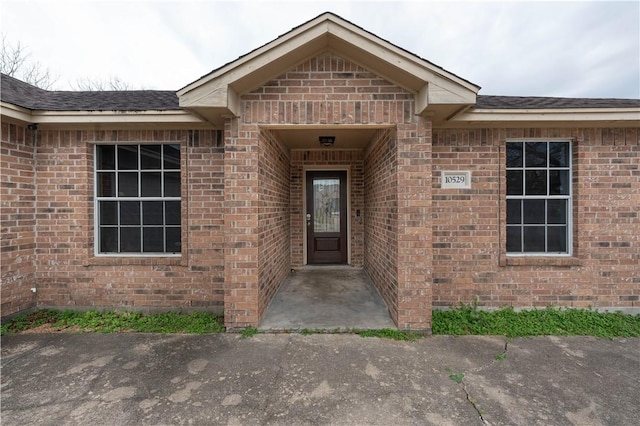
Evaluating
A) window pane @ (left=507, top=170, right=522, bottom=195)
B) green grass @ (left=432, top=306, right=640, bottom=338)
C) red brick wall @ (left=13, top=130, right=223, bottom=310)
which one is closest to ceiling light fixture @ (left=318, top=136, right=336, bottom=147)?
red brick wall @ (left=13, top=130, right=223, bottom=310)

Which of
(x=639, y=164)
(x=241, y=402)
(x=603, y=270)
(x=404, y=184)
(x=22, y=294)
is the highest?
(x=639, y=164)

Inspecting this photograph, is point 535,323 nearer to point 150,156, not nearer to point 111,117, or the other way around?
point 150,156

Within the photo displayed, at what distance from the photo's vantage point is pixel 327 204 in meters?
6.83

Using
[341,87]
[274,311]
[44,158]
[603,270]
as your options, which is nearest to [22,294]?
[44,158]

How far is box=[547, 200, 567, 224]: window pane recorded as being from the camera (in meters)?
4.35

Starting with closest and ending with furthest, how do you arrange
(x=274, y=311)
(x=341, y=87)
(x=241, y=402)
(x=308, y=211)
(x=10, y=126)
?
(x=241, y=402)
(x=341, y=87)
(x=10, y=126)
(x=274, y=311)
(x=308, y=211)

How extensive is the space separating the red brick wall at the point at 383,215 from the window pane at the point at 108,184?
431cm

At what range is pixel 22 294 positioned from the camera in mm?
4059

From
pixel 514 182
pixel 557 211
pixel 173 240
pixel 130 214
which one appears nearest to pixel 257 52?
pixel 173 240

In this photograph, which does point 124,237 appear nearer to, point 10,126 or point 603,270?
point 10,126

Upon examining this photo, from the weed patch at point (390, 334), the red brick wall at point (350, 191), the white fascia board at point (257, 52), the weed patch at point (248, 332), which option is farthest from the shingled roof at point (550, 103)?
the weed patch at point (248, 332)

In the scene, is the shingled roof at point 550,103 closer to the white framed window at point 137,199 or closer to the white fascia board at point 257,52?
the white fascia board at point 257,52

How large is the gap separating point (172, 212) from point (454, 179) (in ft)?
14.5

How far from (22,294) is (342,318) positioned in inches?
186
